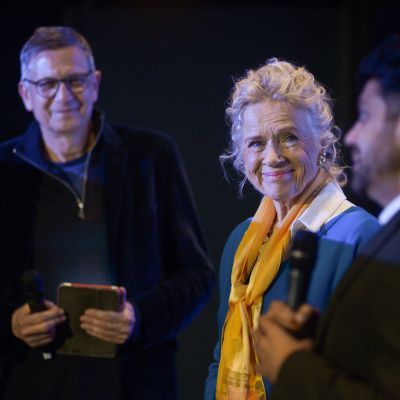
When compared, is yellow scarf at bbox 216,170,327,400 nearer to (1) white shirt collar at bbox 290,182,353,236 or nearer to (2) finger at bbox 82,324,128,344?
(1) white shirt collar at bbox 290,182,353,236

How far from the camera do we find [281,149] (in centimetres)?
211

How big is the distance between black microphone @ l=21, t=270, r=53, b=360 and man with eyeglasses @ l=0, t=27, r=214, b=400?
100 mm

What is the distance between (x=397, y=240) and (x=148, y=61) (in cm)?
261

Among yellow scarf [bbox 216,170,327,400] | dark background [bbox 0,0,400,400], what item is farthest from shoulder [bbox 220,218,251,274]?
dark background [bbox 0,0,400,400]

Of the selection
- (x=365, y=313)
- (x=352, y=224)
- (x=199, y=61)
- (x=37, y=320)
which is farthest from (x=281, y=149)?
(x=199, y=61)

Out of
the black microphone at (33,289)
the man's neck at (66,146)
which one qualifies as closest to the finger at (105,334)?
the black microphone at (33,289)

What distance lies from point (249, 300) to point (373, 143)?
2.44 ft

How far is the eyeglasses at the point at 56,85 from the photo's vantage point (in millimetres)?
2744

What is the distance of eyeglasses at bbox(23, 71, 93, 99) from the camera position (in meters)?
2.74

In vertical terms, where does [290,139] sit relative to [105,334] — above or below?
above

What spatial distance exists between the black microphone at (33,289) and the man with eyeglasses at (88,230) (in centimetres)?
10

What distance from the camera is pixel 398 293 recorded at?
4.47ft

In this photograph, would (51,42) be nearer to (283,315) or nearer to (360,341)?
(283,315)

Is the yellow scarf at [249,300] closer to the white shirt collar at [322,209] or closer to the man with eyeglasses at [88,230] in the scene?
the white shirt collar at [322,209]
